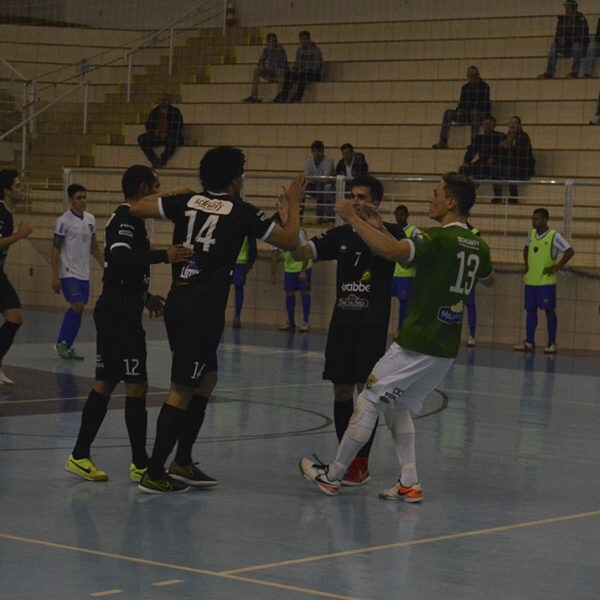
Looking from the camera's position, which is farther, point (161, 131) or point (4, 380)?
point (161, 131)

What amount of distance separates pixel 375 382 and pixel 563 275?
42.3 feet

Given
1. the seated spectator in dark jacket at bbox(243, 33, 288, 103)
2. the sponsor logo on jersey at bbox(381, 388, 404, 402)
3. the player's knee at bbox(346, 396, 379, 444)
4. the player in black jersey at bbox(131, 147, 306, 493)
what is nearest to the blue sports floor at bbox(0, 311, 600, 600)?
the player's knee at bbox(346, 396, 379, 444)

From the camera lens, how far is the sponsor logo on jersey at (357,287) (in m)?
8.44

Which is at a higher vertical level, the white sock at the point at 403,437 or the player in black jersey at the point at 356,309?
the player in black jersey at the point at 356,309

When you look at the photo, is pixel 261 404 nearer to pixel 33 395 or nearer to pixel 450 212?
pixel 33 395

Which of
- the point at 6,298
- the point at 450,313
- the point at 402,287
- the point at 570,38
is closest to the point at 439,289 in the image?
the point at 450,313

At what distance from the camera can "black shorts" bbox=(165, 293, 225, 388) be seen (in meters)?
7.82

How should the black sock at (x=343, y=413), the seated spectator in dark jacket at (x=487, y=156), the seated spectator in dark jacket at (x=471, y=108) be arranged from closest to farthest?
the black sock at (x=343, y=413), the seated spectator in dark jacket at (x=487, y=156), the seated spectator in dark jacket at (x=471, y=108)

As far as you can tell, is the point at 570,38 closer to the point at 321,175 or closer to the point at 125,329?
the point at 321,175

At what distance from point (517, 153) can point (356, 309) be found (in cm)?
1380

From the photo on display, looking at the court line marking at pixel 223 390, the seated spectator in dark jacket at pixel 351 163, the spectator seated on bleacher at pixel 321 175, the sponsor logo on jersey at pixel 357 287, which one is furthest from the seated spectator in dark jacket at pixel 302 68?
the sponsor logo on jersey at pixel 357 287

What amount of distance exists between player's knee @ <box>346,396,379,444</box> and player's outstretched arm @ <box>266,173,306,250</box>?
997mm

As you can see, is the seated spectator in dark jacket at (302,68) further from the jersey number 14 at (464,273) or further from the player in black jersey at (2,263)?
the jersey number 14 at (464,273)

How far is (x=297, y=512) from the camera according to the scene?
24.7 feet
